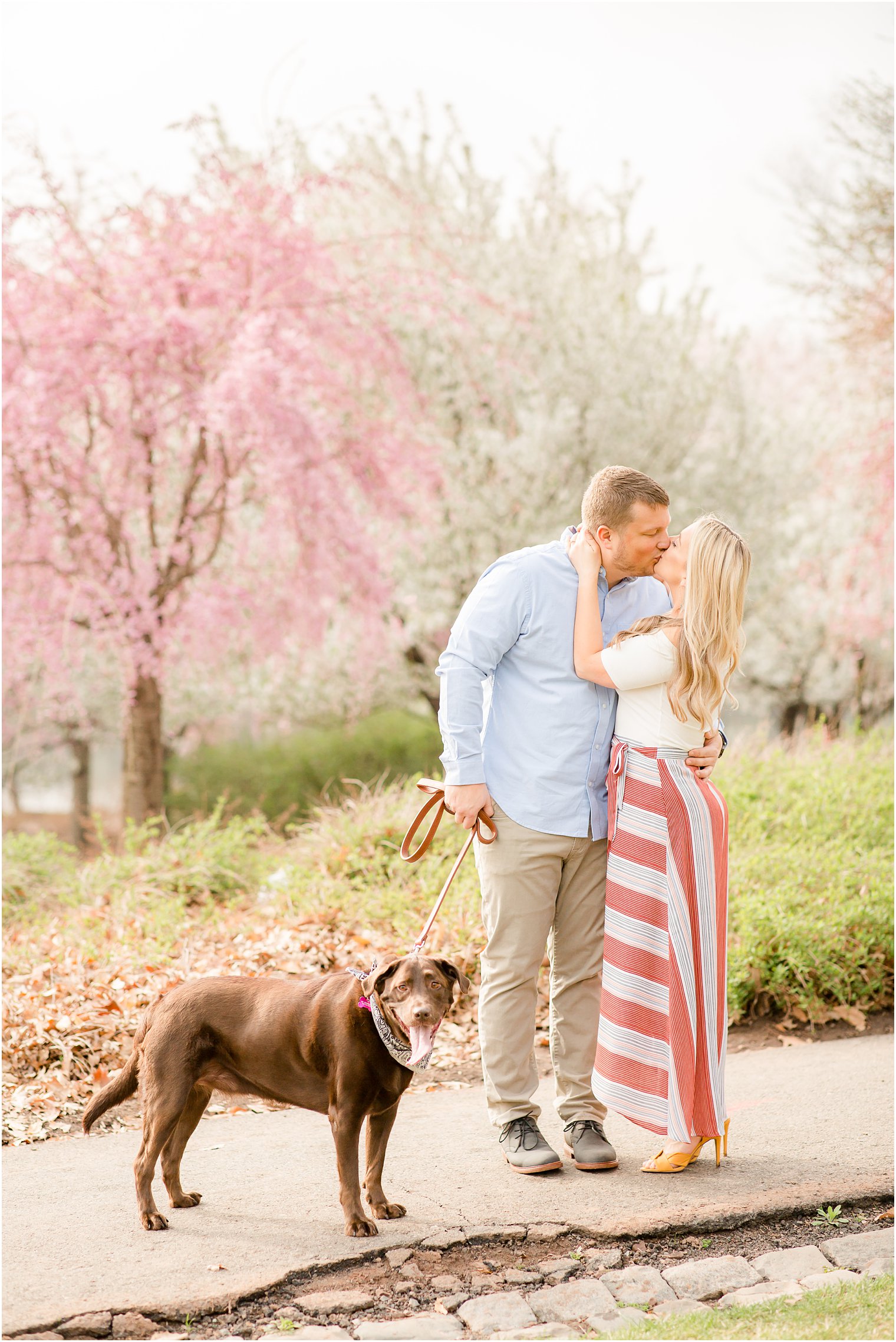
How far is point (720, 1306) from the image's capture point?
105 inches

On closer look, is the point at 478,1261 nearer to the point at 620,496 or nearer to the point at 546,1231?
the point at 546,1231

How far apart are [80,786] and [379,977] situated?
13.7 m

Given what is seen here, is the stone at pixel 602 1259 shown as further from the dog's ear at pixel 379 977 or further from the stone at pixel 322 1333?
the dog's ear at pixel 379 977

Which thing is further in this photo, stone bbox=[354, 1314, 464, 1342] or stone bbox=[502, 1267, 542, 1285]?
stone bbox=[502, 1267, 542, 1285]

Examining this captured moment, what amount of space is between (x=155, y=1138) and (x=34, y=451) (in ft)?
22.2

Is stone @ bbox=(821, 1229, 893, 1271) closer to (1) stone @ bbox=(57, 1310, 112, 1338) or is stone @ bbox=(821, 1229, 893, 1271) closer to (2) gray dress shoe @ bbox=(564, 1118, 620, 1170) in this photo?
(2) gray dress shoe @ bbox=(564, 1118, 620, 1170)

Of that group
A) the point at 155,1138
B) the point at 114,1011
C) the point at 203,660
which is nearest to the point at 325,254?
the point at 203,660

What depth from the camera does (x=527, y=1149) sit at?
3.43 meters

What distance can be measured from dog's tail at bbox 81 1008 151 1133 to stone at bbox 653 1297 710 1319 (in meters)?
1.47

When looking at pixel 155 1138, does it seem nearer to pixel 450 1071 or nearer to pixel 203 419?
pixel 450 1071

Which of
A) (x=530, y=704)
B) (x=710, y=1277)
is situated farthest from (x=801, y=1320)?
(x=530, y=704)

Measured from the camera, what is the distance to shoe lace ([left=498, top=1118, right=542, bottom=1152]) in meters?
3.44

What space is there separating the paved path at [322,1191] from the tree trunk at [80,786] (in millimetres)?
11041

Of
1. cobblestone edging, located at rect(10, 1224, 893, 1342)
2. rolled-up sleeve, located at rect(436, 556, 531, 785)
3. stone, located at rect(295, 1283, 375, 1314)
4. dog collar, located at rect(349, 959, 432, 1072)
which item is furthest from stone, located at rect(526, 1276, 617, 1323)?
rolled-up sleeve, located at rect(436, 556, 531, 785)
